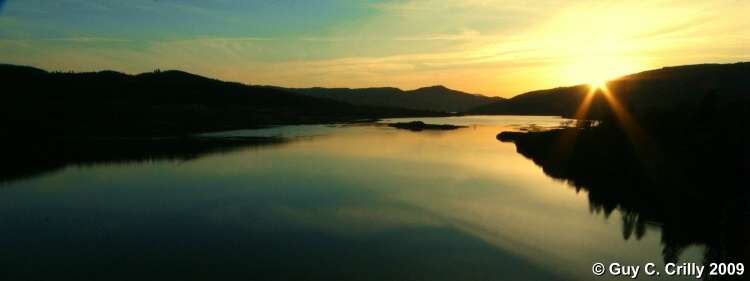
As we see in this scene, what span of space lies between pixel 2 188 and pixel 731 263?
35767 mm

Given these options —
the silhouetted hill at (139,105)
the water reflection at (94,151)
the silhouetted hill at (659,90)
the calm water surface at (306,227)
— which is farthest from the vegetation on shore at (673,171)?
the silhouetted hill at (139,105)

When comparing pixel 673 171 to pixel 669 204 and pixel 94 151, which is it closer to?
pixel 669 204

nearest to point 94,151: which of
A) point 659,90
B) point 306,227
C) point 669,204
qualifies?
point 306,227

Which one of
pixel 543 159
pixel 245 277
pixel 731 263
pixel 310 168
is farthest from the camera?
pixel 543 159

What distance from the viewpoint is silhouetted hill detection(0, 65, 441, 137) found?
6953cm

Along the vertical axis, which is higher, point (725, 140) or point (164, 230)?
point (725, 140)

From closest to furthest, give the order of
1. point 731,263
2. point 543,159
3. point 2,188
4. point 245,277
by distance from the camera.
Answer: point 245,277, point 731,263, point 2,188, point 543,159

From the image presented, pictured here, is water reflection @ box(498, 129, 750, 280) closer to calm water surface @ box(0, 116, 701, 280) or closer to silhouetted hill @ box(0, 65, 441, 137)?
calm water surface @ box(0, 116, 701, 280)

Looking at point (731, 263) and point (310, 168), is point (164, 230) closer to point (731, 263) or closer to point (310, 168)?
point (310, 168)

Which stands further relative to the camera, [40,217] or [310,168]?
[310,168]

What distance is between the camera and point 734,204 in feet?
65.9

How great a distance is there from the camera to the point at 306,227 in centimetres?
1750

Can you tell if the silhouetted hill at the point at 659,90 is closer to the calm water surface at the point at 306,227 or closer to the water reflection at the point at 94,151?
the calm water surface at the point at 306,227

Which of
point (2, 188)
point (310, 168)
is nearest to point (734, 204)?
point (310, 168)
